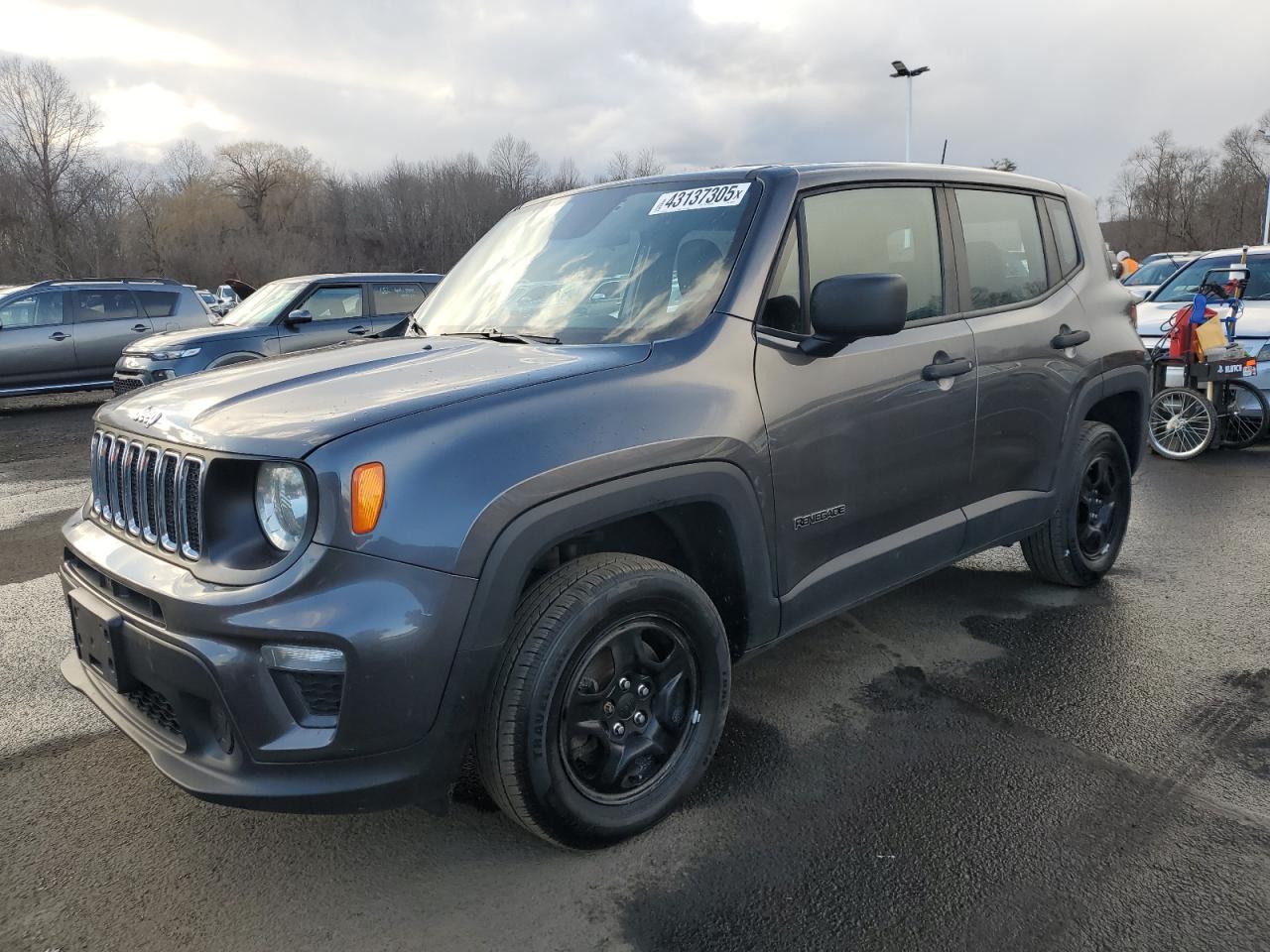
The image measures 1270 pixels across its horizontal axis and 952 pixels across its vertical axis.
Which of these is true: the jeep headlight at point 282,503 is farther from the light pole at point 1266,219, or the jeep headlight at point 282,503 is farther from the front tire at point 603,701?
the light pole at point 1266,219

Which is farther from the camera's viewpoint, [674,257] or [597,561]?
[674,257]

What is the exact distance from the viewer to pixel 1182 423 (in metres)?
8.08

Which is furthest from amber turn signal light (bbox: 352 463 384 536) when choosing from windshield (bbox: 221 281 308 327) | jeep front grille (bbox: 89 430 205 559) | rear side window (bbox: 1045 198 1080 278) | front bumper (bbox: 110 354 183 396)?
windshield (bbox: 221 281 308 327)

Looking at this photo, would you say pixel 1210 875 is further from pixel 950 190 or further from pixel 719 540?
pixel 950 190

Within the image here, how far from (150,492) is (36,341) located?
12566 mm

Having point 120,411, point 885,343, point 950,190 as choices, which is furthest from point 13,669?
point 950,190

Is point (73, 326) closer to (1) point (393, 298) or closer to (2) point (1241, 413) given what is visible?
(1) point (393, 298)

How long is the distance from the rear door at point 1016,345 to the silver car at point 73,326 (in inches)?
497

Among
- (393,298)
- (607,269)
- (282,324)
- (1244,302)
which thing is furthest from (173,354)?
(1244,302)

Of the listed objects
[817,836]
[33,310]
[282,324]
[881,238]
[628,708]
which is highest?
[33,310]

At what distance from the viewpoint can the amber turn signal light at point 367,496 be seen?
→ 2.07 metres

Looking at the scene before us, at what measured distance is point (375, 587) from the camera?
2051 mm

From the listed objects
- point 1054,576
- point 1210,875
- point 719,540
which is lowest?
point 1210,875

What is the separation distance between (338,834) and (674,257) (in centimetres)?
210
